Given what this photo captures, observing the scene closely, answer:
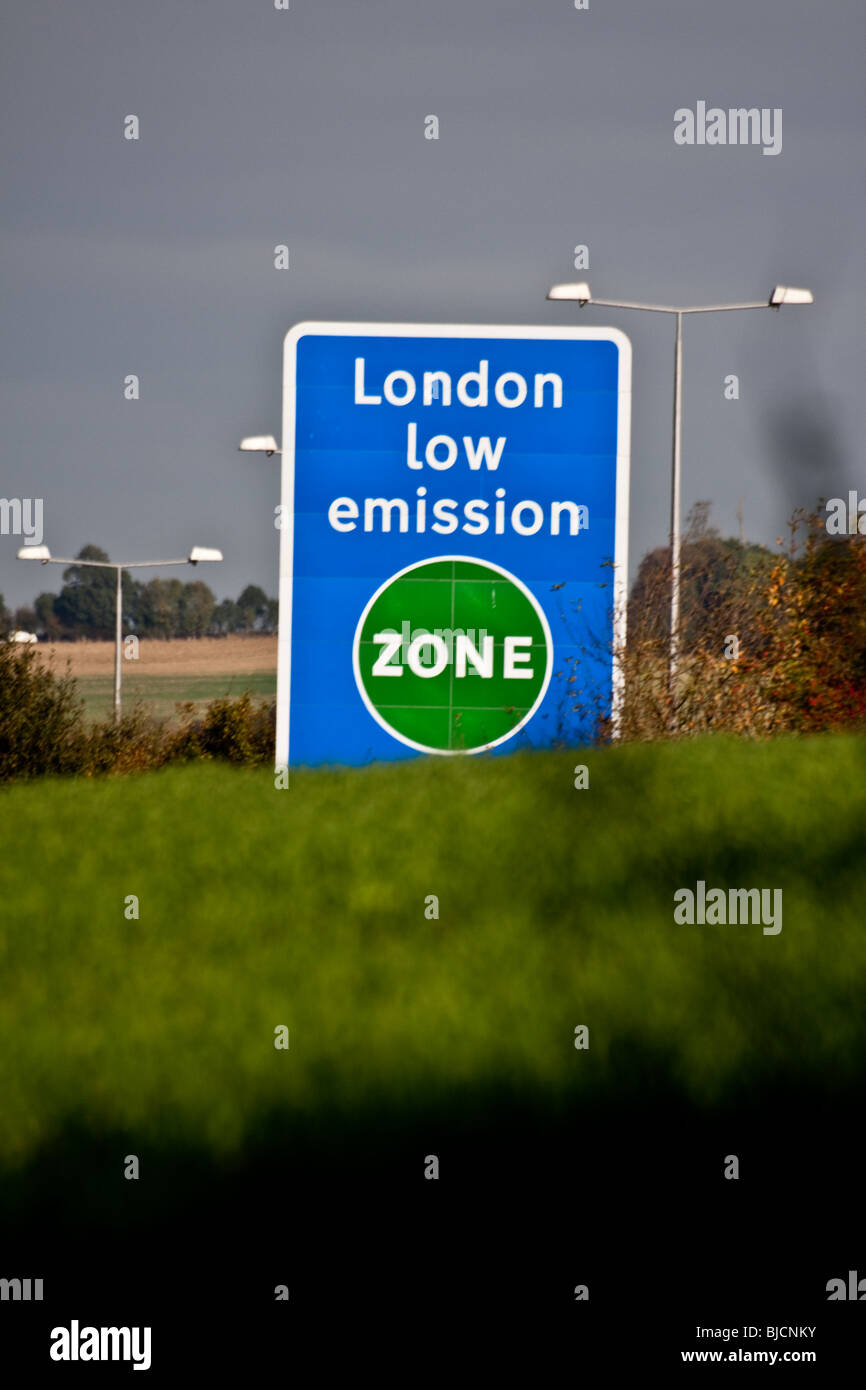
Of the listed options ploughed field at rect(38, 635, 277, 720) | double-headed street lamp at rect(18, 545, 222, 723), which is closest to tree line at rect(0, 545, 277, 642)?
ploughed field at rect(38, 635, 277, 720)

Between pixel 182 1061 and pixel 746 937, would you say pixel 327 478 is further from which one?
pixel 182 1061

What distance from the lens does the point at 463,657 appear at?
1030 cm

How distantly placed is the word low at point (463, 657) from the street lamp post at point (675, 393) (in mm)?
4166

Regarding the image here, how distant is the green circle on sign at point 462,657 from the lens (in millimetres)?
10328

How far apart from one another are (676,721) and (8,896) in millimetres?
6707

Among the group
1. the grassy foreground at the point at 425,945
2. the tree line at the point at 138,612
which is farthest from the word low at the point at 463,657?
the tree line at the point at 138,612

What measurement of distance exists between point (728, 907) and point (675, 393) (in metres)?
20.4

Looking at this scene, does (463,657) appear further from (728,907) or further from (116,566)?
(116,566)

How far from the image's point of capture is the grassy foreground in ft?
19.6

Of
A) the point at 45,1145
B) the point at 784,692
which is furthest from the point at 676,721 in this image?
the point at 45,1145

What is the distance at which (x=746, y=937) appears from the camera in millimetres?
7625

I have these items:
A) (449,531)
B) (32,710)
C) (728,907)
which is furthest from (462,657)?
(32,710)

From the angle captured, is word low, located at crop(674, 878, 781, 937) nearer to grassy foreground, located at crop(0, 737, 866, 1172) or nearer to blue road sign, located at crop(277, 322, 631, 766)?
grassy foreground, located at crop(0, 737, 866, 1172)
